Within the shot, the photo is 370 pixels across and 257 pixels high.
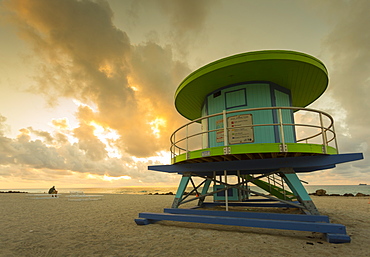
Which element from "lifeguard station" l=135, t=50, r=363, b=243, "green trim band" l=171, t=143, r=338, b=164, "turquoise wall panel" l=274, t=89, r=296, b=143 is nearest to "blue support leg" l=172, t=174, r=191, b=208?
"lifeguard station" l=135, t=50, r=363, b=243

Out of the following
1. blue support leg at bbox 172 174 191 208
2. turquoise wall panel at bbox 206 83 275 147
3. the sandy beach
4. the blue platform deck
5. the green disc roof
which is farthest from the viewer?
blue support leg at bbox 172 174 191 208

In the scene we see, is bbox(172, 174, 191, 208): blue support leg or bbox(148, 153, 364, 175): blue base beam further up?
bbox(148, 153, 364, 175): blue base beam

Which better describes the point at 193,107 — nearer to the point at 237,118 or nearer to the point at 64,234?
the point at 237,118

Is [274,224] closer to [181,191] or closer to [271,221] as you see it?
[271,221]

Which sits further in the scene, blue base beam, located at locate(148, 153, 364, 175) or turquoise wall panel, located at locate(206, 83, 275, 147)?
turquoise wall panel, located at locate(206, 83, 275, 147)

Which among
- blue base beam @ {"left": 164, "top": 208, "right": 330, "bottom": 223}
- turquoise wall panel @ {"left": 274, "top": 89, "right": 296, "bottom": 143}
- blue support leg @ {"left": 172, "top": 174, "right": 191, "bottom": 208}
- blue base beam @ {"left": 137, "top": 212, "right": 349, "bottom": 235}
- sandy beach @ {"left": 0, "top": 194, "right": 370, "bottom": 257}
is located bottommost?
sandy beach @ {"left": 0, "top": 194, "right": 370, "bottom": 257}

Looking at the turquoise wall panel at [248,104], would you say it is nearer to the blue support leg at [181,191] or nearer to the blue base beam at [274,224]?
the blue support leg at [181,191]

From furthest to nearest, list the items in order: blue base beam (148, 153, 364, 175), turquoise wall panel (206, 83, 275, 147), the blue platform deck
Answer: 1. turquoise wall panel (206, 83, 275, 147)
2. blue base beam (148, 153, 364, 175)
3. the blue platform deck

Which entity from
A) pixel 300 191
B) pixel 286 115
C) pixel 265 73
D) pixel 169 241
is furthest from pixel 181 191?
pixel 265 73

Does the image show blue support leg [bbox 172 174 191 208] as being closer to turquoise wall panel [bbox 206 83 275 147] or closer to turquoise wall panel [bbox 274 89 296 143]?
turquoise wall panel [bbox 206 83 275 147]

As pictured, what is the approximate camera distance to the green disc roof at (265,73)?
7.56 meters

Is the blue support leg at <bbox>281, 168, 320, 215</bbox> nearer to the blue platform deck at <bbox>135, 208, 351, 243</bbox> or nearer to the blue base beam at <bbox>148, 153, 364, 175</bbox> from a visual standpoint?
the blue base beam at <bbox>148, 153, 364, 175</bbox>

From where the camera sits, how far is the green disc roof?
756 centimetres

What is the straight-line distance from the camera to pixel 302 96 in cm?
1053
